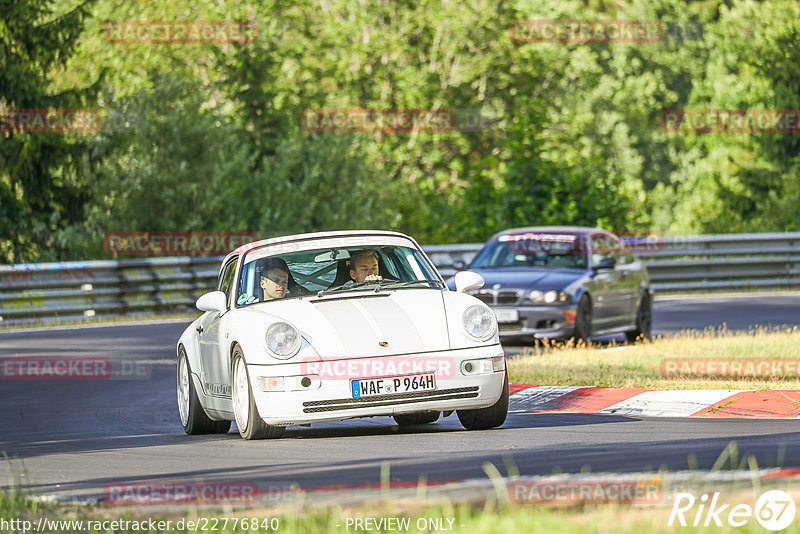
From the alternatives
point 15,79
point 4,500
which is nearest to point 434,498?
point 4,500

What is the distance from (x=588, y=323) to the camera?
17.8 meters

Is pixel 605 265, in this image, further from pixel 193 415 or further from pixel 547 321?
pixel 193 415

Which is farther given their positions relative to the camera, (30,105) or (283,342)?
(30,105)

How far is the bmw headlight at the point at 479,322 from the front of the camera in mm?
9766

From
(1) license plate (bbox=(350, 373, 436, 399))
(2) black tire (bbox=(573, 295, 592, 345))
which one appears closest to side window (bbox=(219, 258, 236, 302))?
(1) license plate (bbox=(350, 373, 436, 399))

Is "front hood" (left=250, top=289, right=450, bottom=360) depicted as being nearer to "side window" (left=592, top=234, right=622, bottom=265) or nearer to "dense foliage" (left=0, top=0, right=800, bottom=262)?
"side window" (left=592, top=234, right=622, bottom=265)

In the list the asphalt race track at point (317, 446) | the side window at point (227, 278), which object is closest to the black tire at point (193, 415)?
the asphalt race track at point (317, 446)

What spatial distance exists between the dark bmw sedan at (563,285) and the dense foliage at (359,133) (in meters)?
12.3

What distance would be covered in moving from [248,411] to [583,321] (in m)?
8.47

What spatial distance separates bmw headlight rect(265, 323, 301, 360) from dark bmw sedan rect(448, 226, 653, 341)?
799 centimetres

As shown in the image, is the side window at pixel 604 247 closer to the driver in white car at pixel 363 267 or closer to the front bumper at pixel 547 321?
the front bumper at pixel 547 321

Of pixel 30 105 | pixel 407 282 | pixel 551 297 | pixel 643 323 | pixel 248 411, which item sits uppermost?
pixel 30 105

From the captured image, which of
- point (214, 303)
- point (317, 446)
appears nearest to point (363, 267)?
point (214, 303)

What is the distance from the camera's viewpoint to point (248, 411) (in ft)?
32.2
